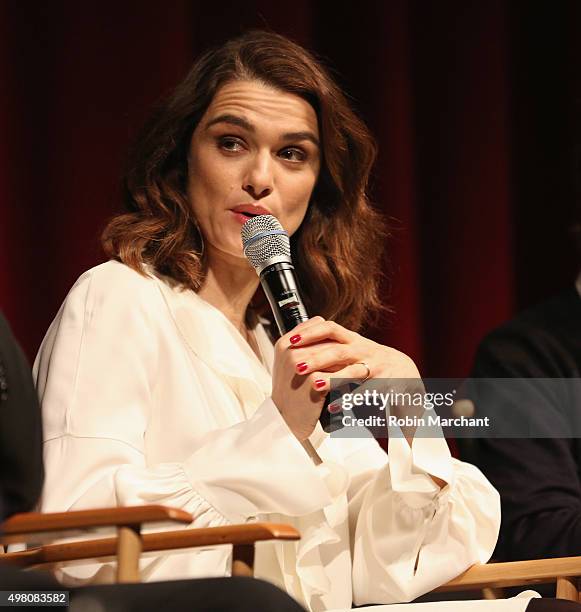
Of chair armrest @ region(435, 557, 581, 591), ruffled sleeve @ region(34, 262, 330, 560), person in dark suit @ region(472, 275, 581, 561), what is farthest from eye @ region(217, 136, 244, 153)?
chair armrest @ region(435, 557, 581, 591)

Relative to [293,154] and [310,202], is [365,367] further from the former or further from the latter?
[310,202]

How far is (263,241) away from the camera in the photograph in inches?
74.1

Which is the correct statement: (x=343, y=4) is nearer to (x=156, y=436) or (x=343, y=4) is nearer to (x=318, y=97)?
(x=318, y=97)

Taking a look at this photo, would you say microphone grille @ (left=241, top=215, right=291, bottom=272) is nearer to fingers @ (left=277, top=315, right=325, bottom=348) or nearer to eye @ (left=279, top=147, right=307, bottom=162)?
fingers @ (left=277, top=315, right=325, bottom=348)

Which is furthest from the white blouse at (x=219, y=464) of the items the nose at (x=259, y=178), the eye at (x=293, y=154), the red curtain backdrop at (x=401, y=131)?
the red curtain backdrop at (x=401, y=131)

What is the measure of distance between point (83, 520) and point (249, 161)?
36.7 inches

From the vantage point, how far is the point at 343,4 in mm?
3232

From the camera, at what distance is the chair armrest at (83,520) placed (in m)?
1.46

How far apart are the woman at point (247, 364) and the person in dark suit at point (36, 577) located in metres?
Result: 0.41

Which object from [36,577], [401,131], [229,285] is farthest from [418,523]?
[401,131]

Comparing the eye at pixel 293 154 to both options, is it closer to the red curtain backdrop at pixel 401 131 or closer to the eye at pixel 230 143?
the eye at pixel 230 143

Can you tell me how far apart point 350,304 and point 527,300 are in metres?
1.16

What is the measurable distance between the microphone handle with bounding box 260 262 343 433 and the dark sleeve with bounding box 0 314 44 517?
1.82 feet

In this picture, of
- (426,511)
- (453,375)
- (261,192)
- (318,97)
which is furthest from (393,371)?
(453,375)
